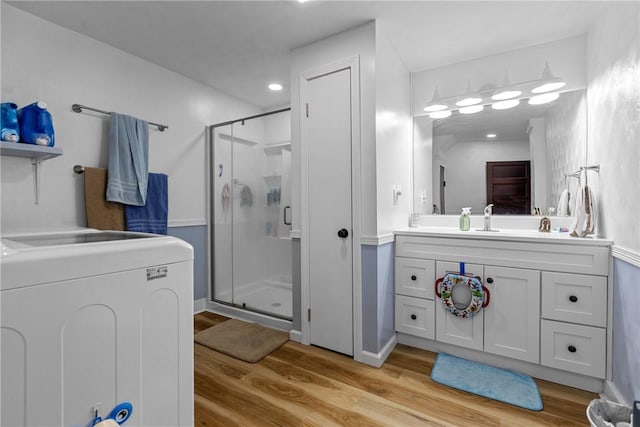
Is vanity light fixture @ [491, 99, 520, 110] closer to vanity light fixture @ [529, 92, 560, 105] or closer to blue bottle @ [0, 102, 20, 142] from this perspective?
vanity light fixture @ [529, 92, 560, 105]

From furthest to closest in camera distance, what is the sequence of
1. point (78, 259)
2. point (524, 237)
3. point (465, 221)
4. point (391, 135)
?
1. point (465, 221)
2. point (391, 135)
3. point (524, 237)
4. point (78, 259)

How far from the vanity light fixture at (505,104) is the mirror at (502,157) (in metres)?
0.03

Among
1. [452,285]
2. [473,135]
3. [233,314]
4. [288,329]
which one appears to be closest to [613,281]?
[452,285]

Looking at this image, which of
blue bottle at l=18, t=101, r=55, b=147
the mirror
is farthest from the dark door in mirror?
blue bottle at l=18, t=101, r=55, b=147

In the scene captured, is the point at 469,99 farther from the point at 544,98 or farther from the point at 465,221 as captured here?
the point at 465,221

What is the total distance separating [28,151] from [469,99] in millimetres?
3131

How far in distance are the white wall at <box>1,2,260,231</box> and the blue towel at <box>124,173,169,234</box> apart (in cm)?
18

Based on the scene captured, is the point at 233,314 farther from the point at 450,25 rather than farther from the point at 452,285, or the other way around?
the point at 450,25

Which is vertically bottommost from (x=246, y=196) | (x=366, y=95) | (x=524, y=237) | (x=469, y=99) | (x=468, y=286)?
(x=468, y=286)

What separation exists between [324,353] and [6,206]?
2.29 metres

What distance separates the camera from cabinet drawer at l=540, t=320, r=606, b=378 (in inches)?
67.0

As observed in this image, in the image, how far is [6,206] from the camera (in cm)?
186

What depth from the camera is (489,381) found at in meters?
1.83

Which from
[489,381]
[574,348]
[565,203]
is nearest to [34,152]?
[489,381]
